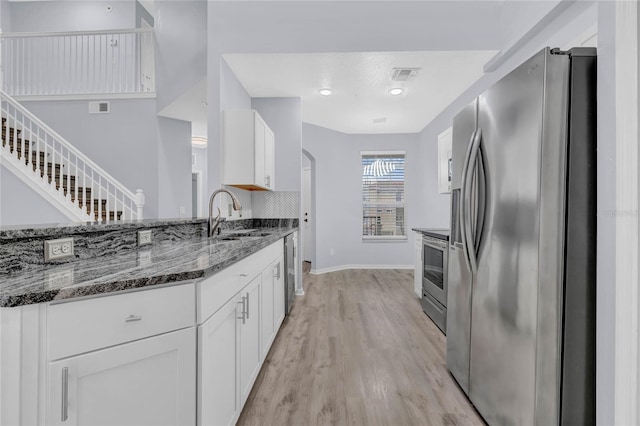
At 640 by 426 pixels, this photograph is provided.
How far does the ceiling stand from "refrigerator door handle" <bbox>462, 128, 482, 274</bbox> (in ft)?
5.82

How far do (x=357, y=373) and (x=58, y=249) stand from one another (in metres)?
1.85

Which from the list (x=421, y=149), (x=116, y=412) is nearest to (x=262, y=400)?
(x=116, y=412)

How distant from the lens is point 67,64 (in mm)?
5480

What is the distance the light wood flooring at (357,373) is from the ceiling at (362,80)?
2637 mm

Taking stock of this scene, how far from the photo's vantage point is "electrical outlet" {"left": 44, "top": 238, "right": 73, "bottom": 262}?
120 cm

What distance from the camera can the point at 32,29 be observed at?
6043mm

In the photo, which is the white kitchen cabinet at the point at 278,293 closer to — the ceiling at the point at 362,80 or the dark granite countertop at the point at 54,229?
the dark granite countertop at the point at 54,229

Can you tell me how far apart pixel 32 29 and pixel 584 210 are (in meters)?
9.01

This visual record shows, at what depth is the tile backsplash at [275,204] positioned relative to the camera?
4117 millimetres

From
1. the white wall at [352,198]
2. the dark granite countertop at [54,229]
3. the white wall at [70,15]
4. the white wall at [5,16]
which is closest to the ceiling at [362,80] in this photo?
the white wall at [352,198]

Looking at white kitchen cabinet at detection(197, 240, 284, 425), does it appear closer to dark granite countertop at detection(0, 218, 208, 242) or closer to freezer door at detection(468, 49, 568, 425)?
dark granite countertop at detection(0, 218, 208, 242)

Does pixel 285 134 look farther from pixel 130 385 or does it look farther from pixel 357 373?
pixel 130 385

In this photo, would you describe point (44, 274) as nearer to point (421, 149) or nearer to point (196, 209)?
point (421, 149)

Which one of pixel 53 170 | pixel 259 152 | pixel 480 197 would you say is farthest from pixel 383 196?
pixel 53 170
